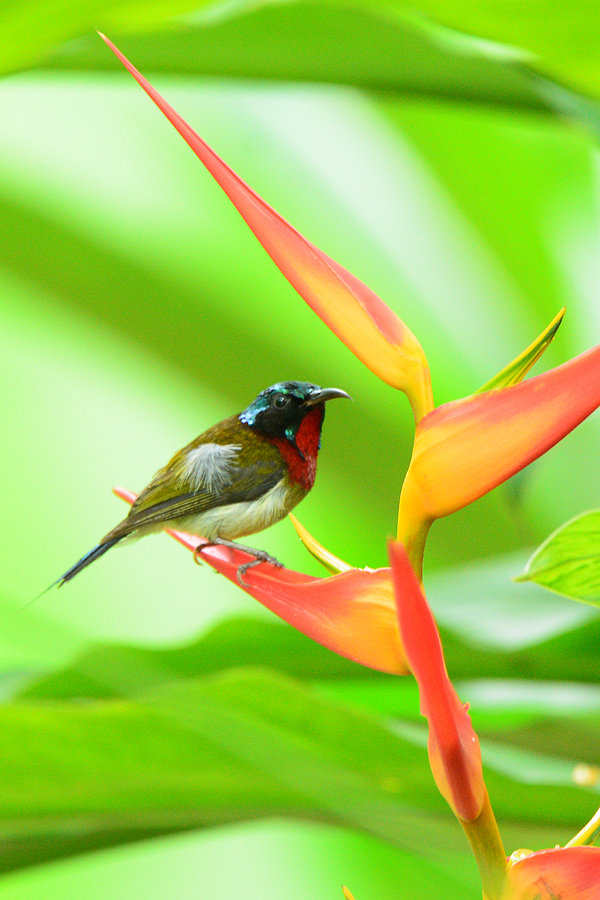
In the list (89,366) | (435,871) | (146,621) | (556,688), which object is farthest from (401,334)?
(146,621)

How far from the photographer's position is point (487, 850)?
5.9 inches

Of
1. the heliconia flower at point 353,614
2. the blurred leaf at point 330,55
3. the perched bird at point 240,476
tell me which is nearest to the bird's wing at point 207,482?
the perched bird at point 240,476

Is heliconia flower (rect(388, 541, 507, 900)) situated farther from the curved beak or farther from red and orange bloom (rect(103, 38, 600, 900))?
the curved beak

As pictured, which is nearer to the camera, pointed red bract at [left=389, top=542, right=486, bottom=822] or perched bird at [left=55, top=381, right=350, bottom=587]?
pointed red bract at [left=389, top=542, right=486, bottom=822]

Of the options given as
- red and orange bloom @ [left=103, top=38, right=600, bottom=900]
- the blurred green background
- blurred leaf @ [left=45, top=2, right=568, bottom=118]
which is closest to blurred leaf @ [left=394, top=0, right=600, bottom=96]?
the blurred green background

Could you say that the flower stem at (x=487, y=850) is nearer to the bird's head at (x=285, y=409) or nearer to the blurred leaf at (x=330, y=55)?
the bird's head at (x=285, y=409)

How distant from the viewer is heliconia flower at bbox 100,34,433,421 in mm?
169

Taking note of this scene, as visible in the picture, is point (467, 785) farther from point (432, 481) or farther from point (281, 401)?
point (281, 401)

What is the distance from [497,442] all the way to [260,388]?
573mm

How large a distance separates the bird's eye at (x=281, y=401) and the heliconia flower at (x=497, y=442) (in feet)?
0.46

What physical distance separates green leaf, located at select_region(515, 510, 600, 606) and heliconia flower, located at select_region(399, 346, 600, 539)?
0.10 feet

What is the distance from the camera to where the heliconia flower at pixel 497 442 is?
16 centimetres

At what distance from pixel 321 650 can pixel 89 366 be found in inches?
26.5

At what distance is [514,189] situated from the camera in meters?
0.94
